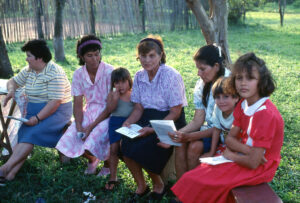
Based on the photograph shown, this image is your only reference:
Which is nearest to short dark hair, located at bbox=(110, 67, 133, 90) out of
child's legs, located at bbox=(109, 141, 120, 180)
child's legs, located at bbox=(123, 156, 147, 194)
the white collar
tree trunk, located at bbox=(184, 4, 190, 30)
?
child's legs, located at bbox=(109, 141, 120, 180)

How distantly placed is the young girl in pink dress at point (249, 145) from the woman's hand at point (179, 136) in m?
0.46

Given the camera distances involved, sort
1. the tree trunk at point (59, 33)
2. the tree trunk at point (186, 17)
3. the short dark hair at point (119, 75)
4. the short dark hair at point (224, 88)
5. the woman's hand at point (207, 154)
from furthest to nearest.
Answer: the tree trunk at point (186, 17), the tree trunk at point (59, 33), the short dark hair at point (119, 75), the woman's hand at point (207, 154), the short dark hair at point (224, 88)

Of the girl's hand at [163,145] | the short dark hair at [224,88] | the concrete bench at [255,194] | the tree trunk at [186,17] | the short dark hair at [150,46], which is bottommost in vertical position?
the concrete bench at [255,194]

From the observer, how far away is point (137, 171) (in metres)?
3.29

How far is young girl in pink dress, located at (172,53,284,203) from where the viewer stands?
2340 millimetres

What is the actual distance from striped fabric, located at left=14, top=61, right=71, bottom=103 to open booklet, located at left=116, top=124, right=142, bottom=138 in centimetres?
103

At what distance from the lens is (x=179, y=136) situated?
293 centimetres

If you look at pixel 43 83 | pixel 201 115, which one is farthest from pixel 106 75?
pixel 201 115

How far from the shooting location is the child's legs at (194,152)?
293 centimetres

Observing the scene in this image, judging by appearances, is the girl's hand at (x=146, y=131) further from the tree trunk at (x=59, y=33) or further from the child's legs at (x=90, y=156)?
the tree trunk at (x=59, y=33)

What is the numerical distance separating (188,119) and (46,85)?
2.17 m

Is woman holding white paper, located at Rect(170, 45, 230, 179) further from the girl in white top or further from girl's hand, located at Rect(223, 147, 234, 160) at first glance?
girl's hand, located at Rect(223, 147, 234, 160)

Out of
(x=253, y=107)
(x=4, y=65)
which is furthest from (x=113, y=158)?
(x=4, y=65)

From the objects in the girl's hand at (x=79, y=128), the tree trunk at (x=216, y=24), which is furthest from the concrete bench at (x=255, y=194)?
the tree trunk at (x=216, y=24)
